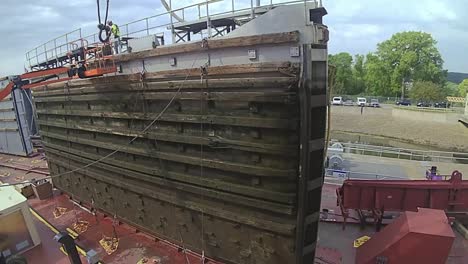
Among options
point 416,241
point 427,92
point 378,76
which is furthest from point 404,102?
point 416,241

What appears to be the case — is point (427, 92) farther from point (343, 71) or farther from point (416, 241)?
point (416, 241)

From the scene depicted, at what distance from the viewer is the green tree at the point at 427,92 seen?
165 feet

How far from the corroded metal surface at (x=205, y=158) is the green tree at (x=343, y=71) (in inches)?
2464

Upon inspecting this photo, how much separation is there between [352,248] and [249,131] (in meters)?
4.21

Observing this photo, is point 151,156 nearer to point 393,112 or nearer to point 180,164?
point 180,164

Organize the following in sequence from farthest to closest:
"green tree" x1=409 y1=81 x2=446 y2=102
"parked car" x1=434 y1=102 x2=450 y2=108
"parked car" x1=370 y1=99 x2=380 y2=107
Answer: "parked car" x1=370 y1=99 x2=380 y2=107, "green tree" x1=409 y1=81 x2=446 y2=102, "parked car" x1=434 y1=102 x2=450 y2=108

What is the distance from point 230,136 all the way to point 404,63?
196 ft

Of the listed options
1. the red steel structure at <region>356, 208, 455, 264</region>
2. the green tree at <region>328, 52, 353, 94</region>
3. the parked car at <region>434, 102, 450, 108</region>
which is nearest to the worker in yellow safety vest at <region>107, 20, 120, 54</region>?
the red steel structure at <region>356, 208, 455, 264</region>

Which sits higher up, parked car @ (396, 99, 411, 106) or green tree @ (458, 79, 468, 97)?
green tree @ (458, 79, 468, 97)

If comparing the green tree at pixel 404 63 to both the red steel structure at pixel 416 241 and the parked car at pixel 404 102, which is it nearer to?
the parked car at pixel 404 102

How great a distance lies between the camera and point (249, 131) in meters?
5.68

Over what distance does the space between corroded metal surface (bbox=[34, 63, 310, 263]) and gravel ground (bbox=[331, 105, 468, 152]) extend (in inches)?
1399

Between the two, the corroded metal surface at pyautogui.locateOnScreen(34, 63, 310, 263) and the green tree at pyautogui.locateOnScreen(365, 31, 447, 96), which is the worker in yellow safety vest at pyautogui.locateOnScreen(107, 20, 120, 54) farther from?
the green tree at pyautogui.locateOnScreen(365, 31, 447, 96)

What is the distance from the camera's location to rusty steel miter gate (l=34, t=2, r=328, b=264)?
17.3ft
